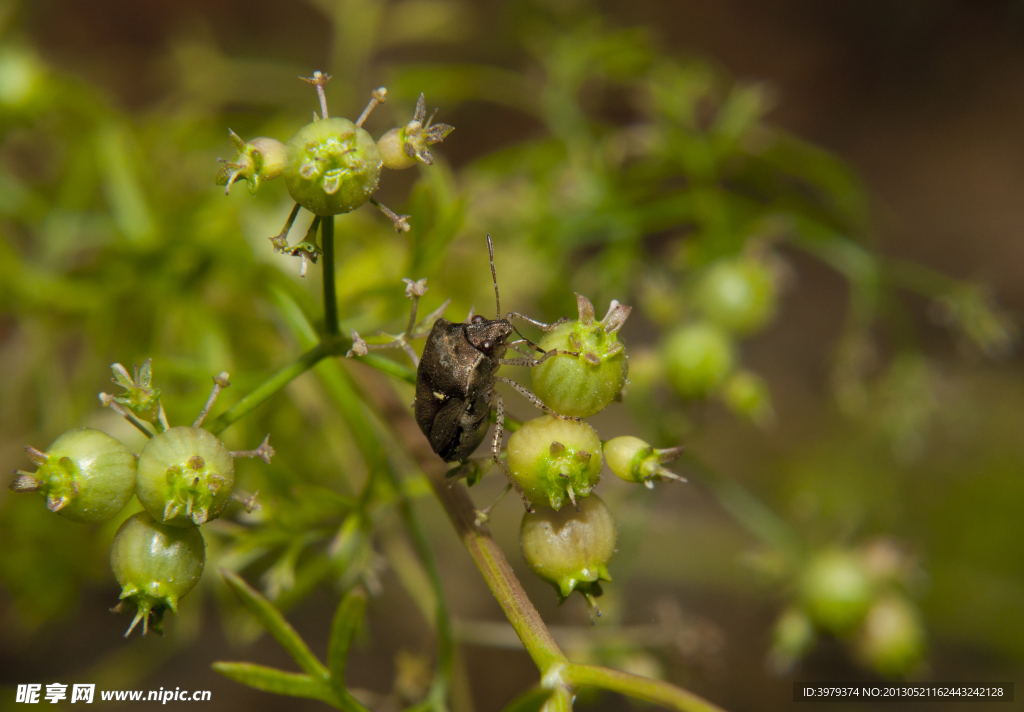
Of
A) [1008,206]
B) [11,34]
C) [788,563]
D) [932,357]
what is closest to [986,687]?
[932,357]

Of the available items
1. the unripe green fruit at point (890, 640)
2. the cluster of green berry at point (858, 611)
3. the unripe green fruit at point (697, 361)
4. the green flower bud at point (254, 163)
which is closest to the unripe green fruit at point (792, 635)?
the cluster of green berry at point (858, 611)

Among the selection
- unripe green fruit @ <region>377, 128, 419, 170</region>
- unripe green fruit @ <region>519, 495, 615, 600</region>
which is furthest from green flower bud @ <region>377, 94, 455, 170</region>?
unripe green fruit @ <region>519, 495, 615, 600</region>

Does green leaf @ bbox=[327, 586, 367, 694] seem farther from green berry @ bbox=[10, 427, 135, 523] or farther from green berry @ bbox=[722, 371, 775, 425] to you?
green berry @ bbox=[722, 371, 775, 425]

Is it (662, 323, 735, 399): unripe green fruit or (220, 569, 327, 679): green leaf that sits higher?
(662, 323, 735, 399): unripe green fruit

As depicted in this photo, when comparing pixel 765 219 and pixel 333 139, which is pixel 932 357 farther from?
pixel 333 139

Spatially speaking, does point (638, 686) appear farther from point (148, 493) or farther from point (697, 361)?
point (697, 361)

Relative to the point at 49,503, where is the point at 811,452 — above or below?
above

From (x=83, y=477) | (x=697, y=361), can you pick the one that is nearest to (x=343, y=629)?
(x=83, y=477)
